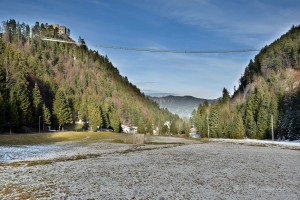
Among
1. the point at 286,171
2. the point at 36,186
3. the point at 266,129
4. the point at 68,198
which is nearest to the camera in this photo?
the point at 68,198

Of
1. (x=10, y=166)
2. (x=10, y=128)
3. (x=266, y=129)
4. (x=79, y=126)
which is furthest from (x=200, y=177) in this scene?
Result: (x=79, y=126)

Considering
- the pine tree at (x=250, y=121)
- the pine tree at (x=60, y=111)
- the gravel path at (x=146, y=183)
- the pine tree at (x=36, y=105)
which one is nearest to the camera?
the gravel path at (x=146, y=183)

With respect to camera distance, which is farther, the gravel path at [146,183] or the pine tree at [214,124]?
the pine tree at [214,124]

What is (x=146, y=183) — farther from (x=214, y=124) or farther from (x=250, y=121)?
(x=214, y=124)

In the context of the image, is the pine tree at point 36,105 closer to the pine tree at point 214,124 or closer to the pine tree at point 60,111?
the pine tree at point 60,111

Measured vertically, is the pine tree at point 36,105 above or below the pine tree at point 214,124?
above

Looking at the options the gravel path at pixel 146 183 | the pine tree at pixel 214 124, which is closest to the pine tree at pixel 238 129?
the pine tree at pixel 214 124

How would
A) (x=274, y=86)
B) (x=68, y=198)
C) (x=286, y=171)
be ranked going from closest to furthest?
(x=68, y=198), (x=286, y=171), (x=274, y=86)

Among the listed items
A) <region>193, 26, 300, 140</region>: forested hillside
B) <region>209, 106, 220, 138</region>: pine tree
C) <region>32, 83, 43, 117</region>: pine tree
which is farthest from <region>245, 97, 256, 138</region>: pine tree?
<region>32, 83, 43, 117</region>: pine tree

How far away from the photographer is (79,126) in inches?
5192

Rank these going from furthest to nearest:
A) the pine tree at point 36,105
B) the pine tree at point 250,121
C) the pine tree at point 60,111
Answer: the pine tree at point 60,111 → the pine tree at point 36,105 → the pine tree at point 250,121

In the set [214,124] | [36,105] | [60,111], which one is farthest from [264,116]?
[36,105]

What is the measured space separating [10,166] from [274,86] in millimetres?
145735

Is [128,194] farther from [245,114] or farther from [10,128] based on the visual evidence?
[245,114]
